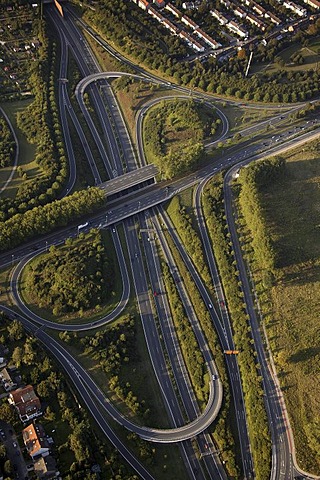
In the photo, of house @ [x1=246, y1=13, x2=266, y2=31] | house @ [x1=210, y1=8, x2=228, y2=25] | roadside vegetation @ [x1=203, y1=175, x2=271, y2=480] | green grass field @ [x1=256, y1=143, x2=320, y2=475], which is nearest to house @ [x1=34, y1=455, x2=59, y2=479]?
roadside vegetation @ [x1=203, y1=175, x2=271, y2=480]

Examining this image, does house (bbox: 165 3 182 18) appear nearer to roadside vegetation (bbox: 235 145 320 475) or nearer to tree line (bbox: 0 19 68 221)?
tree line (bbox: 0 19 68 221)

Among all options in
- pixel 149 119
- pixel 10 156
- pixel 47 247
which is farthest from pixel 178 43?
pixel 47 247

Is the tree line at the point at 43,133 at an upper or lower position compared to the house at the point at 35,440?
upper

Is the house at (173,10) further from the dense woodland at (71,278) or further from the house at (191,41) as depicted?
the dense woodland at (71,278)

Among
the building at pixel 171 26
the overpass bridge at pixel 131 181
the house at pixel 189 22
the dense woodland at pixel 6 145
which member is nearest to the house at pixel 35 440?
the overpass bridge at pixel 131 181

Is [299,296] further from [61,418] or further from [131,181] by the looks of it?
[61,418]

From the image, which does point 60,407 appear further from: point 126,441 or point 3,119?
point 3,119

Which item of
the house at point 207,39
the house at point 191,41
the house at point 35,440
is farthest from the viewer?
the house at point 207,39
